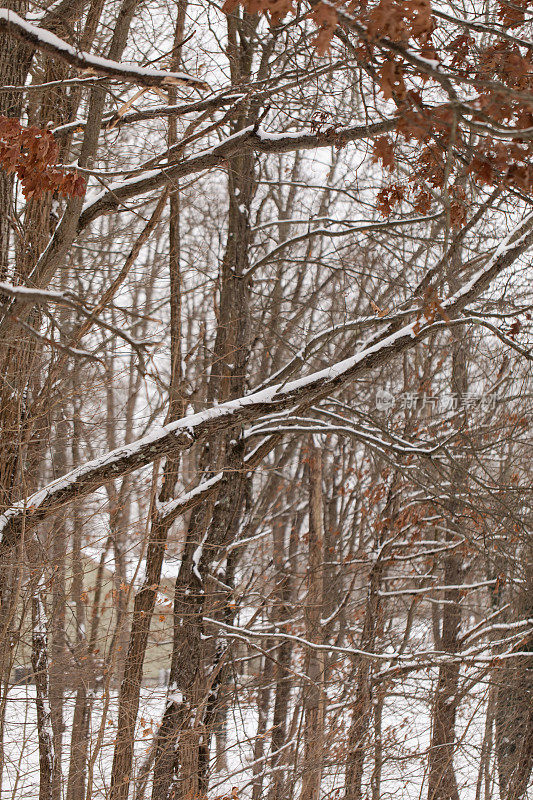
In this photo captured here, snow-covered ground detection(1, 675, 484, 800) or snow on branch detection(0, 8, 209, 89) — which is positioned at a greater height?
snow on branch detection(0, 8, 209, 89)

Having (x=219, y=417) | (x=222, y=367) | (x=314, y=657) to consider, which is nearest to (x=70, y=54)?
(x=219, y=417)

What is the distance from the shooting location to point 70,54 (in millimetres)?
2723

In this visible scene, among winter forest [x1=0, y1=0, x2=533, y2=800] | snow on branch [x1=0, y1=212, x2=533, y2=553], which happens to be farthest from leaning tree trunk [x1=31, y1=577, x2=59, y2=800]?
snow on branch [x1=0, y1=212, x2=533, y2=553]

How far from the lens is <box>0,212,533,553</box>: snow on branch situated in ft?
15.9

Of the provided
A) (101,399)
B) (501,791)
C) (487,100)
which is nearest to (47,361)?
(101,399)

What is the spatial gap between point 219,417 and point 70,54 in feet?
9.27

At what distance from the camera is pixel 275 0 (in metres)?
2.03

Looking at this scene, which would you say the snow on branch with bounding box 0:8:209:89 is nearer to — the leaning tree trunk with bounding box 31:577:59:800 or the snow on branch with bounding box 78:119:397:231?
the snow on branch with bounding box 78:119:397:231

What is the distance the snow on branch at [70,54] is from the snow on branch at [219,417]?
8.38 ft

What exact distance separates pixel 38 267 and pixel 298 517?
36.5 feet

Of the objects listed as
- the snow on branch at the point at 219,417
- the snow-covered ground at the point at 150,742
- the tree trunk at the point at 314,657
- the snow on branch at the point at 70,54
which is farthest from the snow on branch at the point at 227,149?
the tree trunk at the point at 314,657

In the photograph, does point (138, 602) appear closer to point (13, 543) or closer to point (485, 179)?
point (13, 543)

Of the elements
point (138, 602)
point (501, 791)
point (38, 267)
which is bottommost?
point (501, 791)

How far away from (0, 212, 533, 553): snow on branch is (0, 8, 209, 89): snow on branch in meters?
2.55
